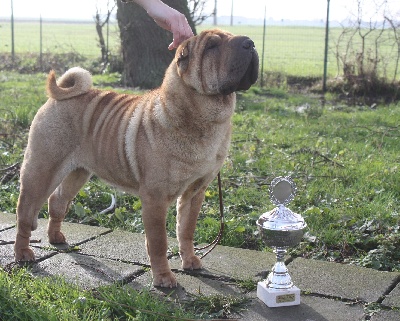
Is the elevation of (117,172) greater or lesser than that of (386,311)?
greater

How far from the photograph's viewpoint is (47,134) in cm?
369

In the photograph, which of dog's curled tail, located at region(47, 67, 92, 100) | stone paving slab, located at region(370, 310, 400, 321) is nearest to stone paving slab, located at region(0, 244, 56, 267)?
dog's curled tail, located at region(47, 67, 92, 100)

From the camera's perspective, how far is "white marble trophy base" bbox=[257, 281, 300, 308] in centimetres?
303

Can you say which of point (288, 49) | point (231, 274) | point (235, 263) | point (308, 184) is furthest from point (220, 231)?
point (288, 49)

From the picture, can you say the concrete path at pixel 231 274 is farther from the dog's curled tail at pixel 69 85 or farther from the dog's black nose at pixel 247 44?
the dog's black nose at pixel 247 44

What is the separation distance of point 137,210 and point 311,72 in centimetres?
911

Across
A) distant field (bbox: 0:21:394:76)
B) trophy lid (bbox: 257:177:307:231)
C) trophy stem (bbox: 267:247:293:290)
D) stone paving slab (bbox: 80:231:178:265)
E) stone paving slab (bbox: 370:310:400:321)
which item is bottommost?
stone paving slab (bbox: 80:231:178:265)

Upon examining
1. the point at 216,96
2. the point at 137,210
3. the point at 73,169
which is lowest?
the point at 137,210

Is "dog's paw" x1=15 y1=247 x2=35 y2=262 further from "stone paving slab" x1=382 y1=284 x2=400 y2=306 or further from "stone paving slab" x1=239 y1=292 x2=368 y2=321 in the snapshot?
"stone paving slab" x1=382 y1=284 x2=400 y2=306

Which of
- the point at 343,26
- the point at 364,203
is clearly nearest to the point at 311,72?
the point at 343,26

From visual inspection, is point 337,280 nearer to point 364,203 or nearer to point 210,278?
point 210,278

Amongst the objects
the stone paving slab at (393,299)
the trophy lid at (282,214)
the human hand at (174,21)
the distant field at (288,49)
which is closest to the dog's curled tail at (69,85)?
the human hand at (174,21)

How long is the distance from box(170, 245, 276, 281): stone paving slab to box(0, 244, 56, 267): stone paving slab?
2.59 feet

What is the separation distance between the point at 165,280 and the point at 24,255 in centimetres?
97
